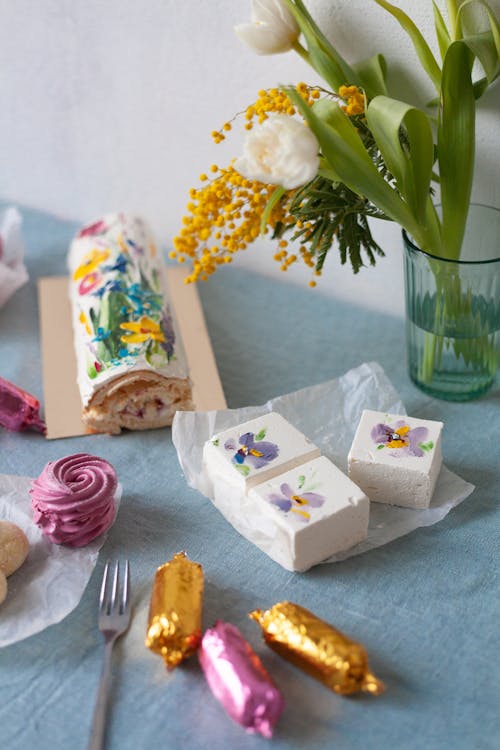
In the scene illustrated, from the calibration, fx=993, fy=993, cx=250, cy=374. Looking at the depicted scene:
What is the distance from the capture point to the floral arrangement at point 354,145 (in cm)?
101

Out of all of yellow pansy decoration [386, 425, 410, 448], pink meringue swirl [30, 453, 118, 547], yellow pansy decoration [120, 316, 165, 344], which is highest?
yellow pansy decoration [120, 316, 165, 344]

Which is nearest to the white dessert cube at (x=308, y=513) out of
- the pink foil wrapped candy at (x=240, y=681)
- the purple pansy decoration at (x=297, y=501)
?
the purple pansy decoration at (x=297, y=501)

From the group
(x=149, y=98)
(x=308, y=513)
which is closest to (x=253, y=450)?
(x=308, y=513)

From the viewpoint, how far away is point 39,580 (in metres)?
1.04

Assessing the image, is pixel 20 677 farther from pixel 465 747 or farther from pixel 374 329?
pixel 374 329

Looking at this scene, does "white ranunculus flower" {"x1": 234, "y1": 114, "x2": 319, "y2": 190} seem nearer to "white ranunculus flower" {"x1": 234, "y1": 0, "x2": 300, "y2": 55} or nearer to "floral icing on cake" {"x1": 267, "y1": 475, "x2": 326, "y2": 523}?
"white ranunculus flower" {"x1": 234, "y1": 0, "x2": 300, "y2": 55}

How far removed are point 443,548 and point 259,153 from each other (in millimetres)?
465

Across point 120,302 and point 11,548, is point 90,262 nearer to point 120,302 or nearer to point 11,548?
point 120,302

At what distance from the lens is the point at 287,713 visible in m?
0.91

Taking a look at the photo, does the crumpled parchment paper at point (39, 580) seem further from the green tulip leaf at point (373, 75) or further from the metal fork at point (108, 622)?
the green tulip leaf at point (373, 75)

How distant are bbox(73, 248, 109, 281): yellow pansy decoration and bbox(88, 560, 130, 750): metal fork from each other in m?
0.49

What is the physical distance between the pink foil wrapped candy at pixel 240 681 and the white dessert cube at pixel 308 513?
127 millimetres

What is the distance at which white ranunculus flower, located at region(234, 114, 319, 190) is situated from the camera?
96 centimetres

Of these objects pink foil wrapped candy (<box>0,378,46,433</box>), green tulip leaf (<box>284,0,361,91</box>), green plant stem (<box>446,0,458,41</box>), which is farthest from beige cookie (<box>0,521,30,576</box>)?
green plant stem (<box>446,0,458,41</box>)
